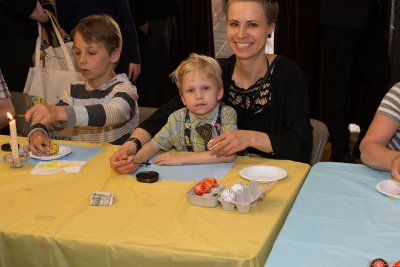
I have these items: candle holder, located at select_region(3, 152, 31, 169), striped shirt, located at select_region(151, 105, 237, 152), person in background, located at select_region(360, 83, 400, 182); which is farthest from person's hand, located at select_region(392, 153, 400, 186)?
candle holder, located at select_region(3, 152, 31, 169)

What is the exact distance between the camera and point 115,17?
3975 mm

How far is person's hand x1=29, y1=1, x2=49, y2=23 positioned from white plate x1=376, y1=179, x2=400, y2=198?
2622 millimetres

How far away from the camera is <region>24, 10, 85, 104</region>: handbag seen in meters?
3.67

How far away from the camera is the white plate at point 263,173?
2.25 metres

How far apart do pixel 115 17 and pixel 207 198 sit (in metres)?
2.30

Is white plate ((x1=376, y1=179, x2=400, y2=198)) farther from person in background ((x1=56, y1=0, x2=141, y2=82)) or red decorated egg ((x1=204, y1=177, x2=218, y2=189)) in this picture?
person in background ((x1=56, y1=0, x2=141, y2=82))

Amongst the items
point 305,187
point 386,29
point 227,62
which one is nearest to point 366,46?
point 386,29

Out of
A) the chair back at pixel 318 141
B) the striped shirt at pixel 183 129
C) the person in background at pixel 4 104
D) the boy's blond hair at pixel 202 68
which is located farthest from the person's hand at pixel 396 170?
the person in background at pixel 4 104

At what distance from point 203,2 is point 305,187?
11.4 ft

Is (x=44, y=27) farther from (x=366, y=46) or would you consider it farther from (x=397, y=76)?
(x=397, y=76)

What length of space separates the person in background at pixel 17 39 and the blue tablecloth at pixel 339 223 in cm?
243

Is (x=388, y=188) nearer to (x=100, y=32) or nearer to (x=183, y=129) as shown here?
(x=183, y=129)

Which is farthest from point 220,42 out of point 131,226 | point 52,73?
point 131,226

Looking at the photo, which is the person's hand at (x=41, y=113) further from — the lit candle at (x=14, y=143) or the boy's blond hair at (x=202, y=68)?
the boy's blond hair at (x=202, y=68)
